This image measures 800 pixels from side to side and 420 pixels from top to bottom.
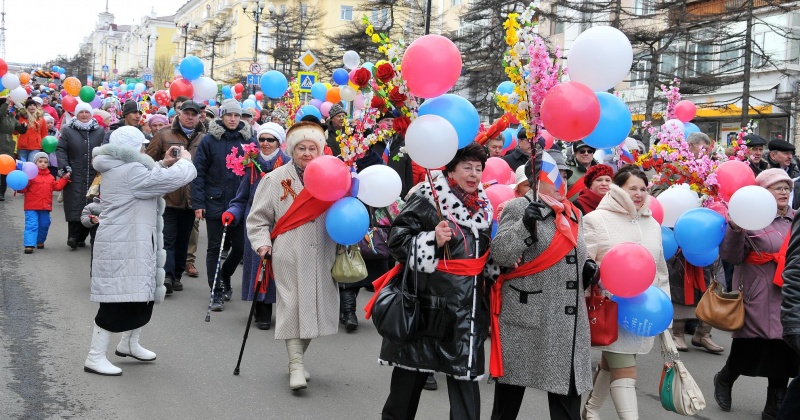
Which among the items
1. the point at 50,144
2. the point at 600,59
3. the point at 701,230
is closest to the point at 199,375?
the point at 701,230

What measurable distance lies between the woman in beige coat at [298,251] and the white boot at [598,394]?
2.00 meters

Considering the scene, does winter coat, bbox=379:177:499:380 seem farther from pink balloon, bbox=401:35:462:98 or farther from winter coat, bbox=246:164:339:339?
winter coat, bbox=246:164:339:339

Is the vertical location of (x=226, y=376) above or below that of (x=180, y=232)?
below

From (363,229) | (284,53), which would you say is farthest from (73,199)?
(284,53)

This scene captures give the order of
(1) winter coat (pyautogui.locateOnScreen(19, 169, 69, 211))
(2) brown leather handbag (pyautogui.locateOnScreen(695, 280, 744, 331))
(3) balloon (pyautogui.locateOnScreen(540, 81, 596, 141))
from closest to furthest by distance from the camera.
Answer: (3) balloon (pyautogui.locateOnScreen(540, 81, 596, 141))
(2) brown leather handbag (pyautogui.locateOnScreen(695, 280, 744, 331))
(1) winter coat (pyautogui.locateOnScreen(19, 169, 69, 211))

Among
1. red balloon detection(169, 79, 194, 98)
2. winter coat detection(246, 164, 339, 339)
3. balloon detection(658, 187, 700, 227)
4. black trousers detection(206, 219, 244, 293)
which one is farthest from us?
red balloon detection(169, 79, 194, 98)

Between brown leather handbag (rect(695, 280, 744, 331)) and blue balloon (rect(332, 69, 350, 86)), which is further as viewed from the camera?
blue balloon (rect(332, 69, 350, 86))

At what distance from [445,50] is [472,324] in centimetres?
153

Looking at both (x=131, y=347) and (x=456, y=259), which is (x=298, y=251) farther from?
(x=456, y=259)

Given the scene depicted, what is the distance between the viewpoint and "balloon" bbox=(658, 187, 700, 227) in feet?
22.1

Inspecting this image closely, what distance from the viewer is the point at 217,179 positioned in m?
10.1

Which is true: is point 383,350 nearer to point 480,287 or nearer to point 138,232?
point 480,287

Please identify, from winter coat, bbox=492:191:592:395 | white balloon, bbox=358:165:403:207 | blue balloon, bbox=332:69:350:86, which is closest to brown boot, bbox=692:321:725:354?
white balloon, bbox=358:165:403:207

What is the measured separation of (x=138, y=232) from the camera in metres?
6.77
